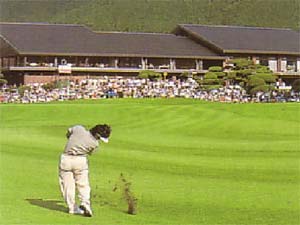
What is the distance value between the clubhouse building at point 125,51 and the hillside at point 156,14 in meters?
41.8

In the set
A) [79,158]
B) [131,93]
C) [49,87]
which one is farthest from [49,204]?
[49,87]

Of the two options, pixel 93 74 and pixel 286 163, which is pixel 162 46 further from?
pixel 286 163

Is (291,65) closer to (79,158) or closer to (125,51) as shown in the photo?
(125,51)

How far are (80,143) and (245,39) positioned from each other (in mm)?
58232

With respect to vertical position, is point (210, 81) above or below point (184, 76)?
below

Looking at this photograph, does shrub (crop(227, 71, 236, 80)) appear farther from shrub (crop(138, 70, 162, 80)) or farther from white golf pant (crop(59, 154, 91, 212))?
white golf pant (crop(59, 154, 91, 212))

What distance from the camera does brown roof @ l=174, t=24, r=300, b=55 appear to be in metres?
64.0

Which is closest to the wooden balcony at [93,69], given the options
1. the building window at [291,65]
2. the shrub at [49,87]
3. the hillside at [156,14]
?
the shrub at [49,87]

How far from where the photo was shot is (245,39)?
66.5m

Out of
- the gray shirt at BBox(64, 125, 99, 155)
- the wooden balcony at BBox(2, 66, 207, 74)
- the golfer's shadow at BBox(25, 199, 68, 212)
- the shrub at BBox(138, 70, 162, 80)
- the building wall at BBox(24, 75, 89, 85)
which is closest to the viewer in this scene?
the gray shirt at BBox(64, 125, 99, 155)

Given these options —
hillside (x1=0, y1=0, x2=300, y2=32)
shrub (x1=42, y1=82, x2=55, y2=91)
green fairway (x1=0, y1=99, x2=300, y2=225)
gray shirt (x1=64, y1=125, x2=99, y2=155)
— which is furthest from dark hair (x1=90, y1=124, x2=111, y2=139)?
hillside (x1=0, y1=0, x2=300, y2=32)

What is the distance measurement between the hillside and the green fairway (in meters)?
84.4

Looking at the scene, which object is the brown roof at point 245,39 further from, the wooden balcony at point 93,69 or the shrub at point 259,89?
the shrub at point 259,89

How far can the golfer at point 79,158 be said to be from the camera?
9320 mm
